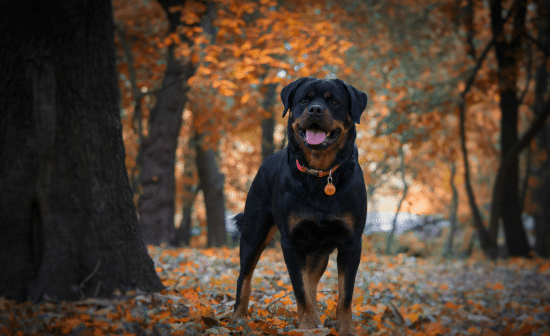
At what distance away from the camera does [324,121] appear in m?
3.28

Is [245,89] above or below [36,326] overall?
above

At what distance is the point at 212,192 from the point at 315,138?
10.1 meters

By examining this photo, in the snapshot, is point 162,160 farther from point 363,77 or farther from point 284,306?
point 363,77

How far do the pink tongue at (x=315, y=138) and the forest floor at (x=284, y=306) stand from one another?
1.43 meters

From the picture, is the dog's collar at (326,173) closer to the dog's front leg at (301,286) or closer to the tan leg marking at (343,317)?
the dog's front leg at (301,286)

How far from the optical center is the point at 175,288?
4.80 m

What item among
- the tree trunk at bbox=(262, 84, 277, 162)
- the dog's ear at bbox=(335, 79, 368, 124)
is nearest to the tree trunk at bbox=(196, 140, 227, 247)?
the tree trunk at bbox=(262, 84, 277, 162)

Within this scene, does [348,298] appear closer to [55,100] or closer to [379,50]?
[55,100]

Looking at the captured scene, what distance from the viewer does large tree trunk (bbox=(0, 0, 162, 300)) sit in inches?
157

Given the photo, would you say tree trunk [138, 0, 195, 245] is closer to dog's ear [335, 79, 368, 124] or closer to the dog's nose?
dog's ear [335, 79, 368, 124]

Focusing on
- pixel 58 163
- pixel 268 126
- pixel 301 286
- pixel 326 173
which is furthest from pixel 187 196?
pixel 326 173

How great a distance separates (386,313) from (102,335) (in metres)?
2.91

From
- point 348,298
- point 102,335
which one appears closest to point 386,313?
point 348,298

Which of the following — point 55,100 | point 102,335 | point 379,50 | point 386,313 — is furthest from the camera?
point 379,50
